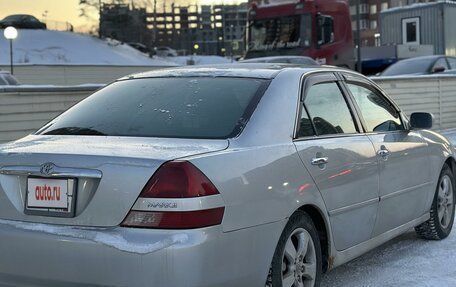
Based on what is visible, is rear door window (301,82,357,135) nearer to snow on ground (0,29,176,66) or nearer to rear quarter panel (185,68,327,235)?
rear quarter panel (185,68,327,235)

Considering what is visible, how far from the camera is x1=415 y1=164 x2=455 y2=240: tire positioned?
5367mm

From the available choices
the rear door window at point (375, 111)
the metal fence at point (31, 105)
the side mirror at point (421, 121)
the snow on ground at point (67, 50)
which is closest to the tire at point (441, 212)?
the side mirror at point (421, 121)

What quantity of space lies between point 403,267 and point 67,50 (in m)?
59.5

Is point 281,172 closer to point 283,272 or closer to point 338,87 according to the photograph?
point 283,272

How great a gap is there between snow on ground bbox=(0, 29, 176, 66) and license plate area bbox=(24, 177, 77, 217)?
51858 millimetres

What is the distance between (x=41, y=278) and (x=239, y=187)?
1.05 meters

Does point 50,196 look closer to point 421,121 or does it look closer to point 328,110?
point 328,110

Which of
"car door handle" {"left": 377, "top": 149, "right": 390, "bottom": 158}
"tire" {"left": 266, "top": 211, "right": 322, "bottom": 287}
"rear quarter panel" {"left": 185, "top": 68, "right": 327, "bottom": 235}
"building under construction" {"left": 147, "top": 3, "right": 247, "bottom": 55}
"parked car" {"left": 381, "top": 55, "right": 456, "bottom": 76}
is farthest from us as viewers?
"building under construction" {"left": 147, "top": 3, "right": 247, "bottom": 55}

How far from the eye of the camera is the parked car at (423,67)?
16.3m

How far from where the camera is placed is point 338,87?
4402 mm

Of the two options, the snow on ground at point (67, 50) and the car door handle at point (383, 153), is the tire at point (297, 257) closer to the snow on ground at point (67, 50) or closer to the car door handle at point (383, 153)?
the car door handle at point (383, 153)

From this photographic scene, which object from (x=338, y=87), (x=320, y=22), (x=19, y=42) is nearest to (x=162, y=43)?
(x=19, y=42)

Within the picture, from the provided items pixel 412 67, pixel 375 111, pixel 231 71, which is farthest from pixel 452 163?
pixel 412 67

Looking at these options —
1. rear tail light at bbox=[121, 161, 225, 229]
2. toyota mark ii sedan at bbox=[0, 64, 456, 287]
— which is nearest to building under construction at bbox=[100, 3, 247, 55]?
toyota mark ii sedan at bbox=[0, 64, 456, 287]
